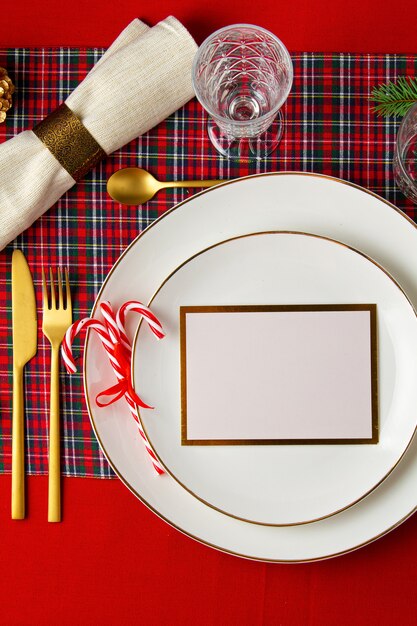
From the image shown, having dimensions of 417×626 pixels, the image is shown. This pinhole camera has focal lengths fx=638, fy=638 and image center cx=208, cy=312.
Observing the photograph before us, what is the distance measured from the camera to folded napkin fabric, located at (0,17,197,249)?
0.67 metres

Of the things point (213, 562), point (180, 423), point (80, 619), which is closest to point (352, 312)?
point (180, 423)

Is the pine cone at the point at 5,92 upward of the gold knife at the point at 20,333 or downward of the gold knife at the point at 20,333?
upward

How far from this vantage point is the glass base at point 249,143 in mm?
692

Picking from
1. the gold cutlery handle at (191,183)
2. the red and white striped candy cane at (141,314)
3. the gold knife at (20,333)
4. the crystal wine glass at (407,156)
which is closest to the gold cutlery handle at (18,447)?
the gold knife at (20,333)

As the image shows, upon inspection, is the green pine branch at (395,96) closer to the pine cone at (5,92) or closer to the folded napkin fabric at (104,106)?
the folded napkin fabric at (104,106)

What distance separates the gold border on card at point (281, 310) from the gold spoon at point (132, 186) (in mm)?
137

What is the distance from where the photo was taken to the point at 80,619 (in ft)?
2.39

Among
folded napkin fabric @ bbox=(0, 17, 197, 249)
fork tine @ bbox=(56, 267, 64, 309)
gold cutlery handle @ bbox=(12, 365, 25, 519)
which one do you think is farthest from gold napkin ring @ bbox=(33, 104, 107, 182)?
gold cutlery handle @ bbox=(12, 365, 25, 519)

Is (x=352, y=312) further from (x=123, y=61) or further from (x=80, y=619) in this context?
(x=80, y=619)

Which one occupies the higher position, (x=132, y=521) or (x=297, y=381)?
(x=297, y=381)

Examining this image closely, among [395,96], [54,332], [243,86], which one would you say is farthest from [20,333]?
[395,96]

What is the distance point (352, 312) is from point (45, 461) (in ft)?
1.23

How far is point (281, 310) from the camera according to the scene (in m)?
0.65

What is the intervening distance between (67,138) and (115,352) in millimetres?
231
